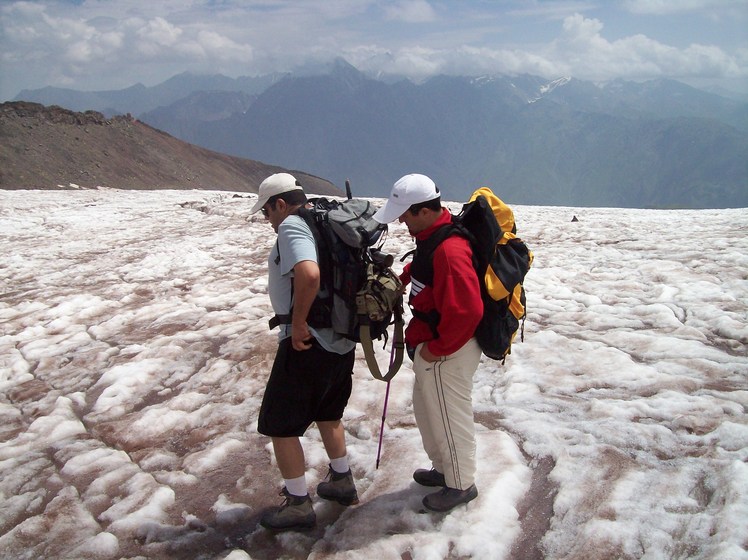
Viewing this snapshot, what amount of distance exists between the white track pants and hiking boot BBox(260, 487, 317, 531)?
1.07 meters

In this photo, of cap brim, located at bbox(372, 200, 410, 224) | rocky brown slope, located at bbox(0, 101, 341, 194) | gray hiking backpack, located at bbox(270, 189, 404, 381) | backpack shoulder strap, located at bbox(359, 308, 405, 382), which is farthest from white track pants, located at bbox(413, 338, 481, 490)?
rocky brown slope, located at bbox(0, 101, 341, 194)

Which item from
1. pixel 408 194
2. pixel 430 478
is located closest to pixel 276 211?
pixel 408 194

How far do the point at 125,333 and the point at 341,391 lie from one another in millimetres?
5969

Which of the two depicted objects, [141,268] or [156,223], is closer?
[141,268]

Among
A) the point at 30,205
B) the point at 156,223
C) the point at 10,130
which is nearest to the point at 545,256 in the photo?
the point at 156,223

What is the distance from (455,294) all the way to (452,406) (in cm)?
93

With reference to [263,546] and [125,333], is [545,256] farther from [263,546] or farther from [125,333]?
[263,546]

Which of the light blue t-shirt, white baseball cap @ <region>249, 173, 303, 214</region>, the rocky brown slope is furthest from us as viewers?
the rocky brown slope

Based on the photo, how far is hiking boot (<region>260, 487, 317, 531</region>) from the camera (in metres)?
3.87

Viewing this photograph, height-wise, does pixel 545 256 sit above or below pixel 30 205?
below

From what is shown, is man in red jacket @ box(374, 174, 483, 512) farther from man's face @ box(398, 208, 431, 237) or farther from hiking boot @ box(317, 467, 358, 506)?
hiking boot @ box(317, 467, 358, 506)

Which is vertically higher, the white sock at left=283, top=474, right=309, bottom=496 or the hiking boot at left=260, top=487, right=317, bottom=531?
the white sock at left=283, top=474, right=309, bottom=496

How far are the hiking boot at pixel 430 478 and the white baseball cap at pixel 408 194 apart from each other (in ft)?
6.95

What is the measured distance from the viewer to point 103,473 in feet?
16.2
